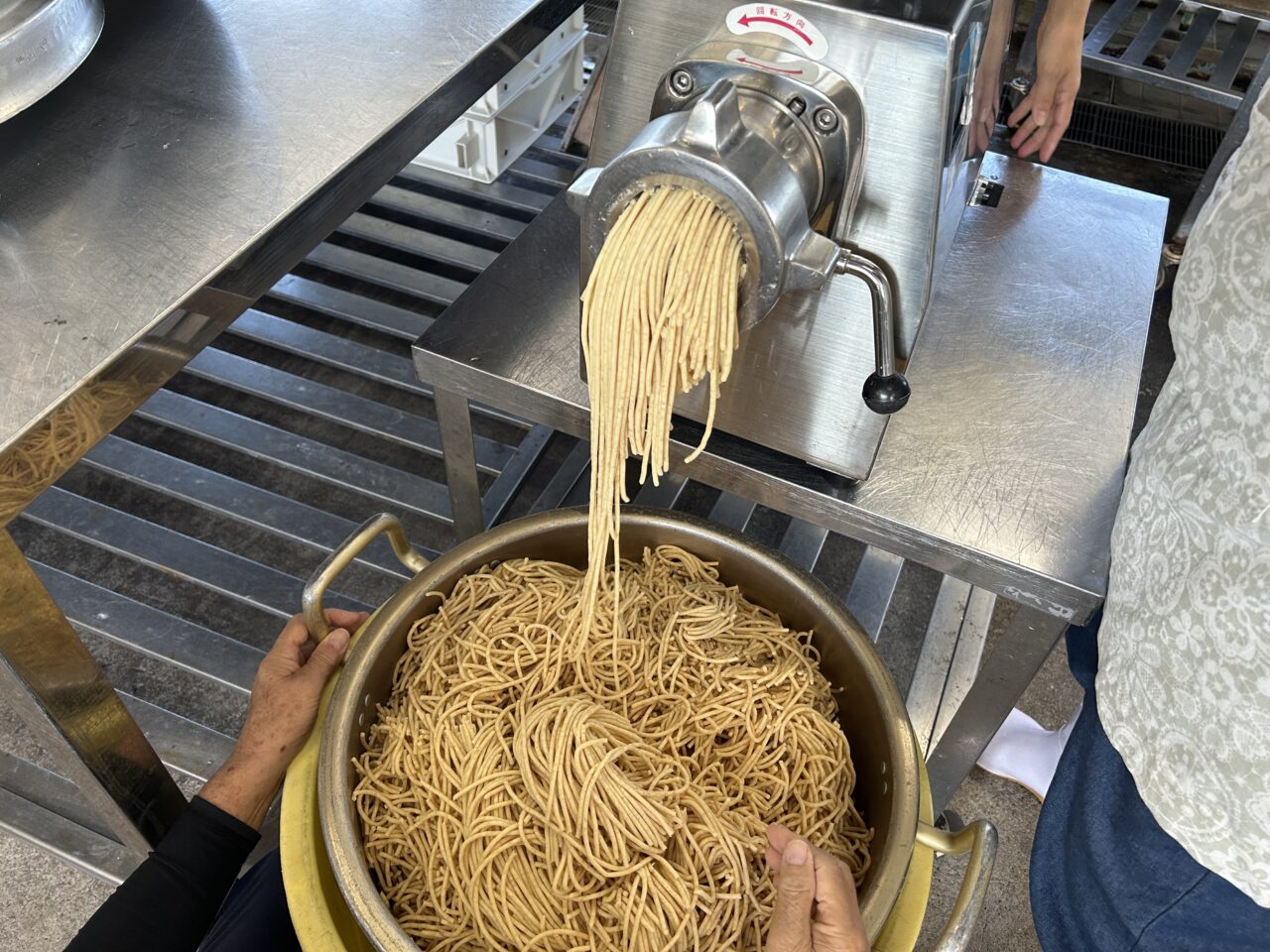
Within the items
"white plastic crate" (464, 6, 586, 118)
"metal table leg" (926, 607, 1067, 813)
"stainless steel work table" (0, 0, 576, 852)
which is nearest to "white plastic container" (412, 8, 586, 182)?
"white plastic crate" (464, 6, 586, 118)

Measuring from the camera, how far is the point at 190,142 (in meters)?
1.19

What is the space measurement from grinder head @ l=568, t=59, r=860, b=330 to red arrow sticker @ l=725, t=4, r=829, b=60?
0.04 m

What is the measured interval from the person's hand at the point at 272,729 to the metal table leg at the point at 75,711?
177 millimetres

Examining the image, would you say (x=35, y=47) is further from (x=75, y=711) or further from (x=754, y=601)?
(x=754, y=601)

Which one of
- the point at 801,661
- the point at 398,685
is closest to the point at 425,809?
the point at 398,685

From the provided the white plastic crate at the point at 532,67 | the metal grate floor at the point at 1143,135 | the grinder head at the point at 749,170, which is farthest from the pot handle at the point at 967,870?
the metal grate floor at the point at 1143,135

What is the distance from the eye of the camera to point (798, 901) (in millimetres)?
834

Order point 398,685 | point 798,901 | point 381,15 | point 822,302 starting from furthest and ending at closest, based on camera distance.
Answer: point 381,15 < point 398,685 < point 822,302 < point 798,901

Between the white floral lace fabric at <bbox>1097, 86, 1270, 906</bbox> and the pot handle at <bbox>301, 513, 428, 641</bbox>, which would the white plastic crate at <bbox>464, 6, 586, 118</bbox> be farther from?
the white floral lace fabric at <bbox>1097, 86, 1270, 906</bbox>

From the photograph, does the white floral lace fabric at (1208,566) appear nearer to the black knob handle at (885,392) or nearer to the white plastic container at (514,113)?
the black knob handle at (885,392)

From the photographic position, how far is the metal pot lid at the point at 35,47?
0.97 m

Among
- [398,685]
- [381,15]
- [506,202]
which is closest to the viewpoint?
[398,685]

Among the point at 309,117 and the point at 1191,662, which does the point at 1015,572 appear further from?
the point at 309,117

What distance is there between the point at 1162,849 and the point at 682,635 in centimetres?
60
